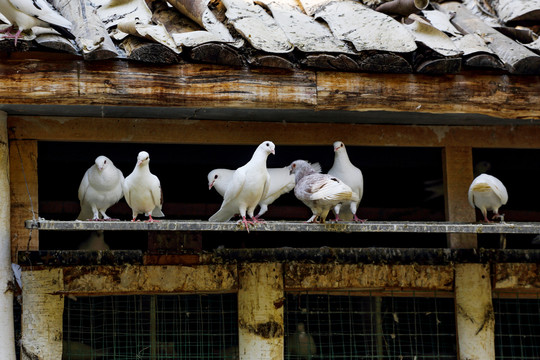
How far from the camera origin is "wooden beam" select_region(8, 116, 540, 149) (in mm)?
5367

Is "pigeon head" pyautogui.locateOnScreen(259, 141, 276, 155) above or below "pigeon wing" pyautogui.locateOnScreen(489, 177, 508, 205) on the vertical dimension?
above

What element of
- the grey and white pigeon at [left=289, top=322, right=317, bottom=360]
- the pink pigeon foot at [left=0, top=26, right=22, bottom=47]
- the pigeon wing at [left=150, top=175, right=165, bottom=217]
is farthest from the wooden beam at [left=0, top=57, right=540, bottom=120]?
the grey and white pigeon at [left=289, top=322, right=317, bottom=360]

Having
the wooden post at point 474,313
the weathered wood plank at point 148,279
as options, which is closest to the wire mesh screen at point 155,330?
the weathered wood plank at point 148,279

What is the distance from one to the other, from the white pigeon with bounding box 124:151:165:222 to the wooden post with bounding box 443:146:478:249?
1998 millimetres

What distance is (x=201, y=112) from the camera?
5.34m

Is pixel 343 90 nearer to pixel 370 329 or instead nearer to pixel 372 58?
pixel 372 58

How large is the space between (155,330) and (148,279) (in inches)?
17.6

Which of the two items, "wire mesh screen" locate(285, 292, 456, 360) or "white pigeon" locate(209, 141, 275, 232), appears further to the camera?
"wire mesh screen" locate(285, 292, 456, 360)

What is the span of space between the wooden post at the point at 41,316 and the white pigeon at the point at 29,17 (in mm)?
1577

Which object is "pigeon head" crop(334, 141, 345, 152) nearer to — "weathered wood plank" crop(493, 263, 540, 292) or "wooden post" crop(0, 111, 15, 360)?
"weathered wood plank" crop(493, 263, 540, 292)

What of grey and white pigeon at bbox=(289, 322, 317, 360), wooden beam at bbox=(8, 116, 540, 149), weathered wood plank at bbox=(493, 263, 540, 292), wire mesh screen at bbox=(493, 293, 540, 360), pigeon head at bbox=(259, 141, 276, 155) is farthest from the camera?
wire mesh screen at bbox=(493, 293, 540, 360)

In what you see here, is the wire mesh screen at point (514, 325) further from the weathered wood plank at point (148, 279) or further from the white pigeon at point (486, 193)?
the weathered wood plank at point (148, 279)

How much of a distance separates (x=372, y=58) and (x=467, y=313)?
1.95 meters

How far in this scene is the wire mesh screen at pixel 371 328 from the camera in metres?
5.75
